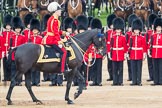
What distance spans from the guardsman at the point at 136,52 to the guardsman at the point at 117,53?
19 centimetres

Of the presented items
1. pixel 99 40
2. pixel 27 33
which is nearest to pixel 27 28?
pixel 27 33

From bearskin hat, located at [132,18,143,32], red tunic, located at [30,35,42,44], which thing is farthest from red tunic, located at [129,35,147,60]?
red tunic, located at [30,35,42,44]

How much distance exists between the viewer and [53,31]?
1803 cm

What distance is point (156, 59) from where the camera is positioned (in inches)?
861

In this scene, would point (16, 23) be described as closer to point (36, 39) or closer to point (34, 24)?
point (34, 24)

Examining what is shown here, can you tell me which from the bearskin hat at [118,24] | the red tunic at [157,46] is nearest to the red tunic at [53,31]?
the red tunic at [157,46]

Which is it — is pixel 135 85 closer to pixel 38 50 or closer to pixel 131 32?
pixel 131 32

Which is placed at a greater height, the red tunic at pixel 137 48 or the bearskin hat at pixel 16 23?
the bearskin hat at pixel 16 23

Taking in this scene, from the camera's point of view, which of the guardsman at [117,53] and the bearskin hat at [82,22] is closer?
the guardsman at [117,53]

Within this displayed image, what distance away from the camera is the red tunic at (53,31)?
18.0 m

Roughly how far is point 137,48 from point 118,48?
0.44 metres

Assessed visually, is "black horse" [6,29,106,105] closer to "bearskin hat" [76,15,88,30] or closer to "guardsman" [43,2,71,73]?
"guardsman" [43,2,71,73]

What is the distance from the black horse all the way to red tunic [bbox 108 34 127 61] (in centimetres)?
307

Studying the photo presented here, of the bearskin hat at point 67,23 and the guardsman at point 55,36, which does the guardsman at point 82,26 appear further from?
the guardsman at point 55,36
